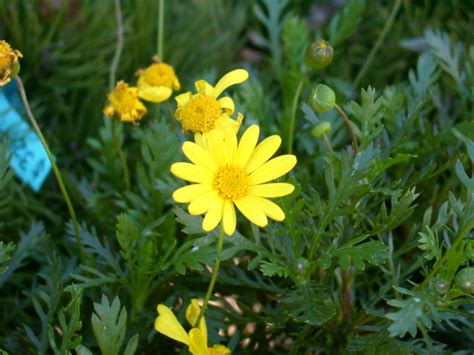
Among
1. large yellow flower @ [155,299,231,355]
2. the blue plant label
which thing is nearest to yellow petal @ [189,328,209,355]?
large yellow flower @ [155,299,231,355]

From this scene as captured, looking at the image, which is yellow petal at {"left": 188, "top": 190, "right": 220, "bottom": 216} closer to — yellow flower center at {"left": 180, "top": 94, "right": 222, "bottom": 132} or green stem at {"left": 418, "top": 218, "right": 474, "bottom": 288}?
yellow flower center at {"left": 180, "top": 94, "right": 222, "bottom": 132}

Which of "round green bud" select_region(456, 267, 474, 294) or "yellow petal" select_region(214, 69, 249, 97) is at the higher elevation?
"yellow petal" select_region(214, 69, 249, 97)

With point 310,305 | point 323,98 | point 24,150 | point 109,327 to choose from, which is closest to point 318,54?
point 323,98

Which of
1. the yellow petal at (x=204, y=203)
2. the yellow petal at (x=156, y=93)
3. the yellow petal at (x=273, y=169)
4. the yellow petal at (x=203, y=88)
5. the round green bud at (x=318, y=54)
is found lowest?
the yellow petal at (x=204, y=203)

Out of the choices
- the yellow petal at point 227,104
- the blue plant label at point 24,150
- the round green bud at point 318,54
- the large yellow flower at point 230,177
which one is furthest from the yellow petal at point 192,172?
the blue plant label at point 24,150

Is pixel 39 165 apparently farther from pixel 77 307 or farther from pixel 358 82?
pixel 358 82

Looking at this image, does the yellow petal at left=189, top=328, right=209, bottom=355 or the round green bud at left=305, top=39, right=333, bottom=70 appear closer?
the yellow petal at left=189, top=328, right=209, bottom=355

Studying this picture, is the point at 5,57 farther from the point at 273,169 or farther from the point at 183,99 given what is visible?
the point at 273,169

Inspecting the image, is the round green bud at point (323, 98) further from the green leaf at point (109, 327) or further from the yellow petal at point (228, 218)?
the green leaf at point (109, 327)

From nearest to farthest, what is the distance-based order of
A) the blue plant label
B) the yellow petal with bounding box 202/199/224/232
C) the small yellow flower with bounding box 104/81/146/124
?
the yellow petal with bounding box 202/199/224/232
the small yellow flower with bounding box 104/81/146/124
the blue plant label
